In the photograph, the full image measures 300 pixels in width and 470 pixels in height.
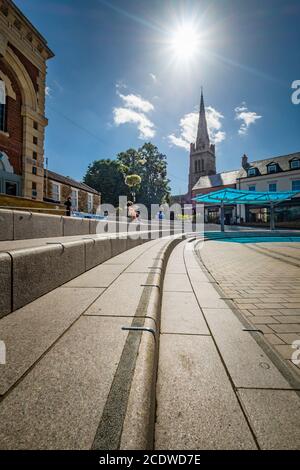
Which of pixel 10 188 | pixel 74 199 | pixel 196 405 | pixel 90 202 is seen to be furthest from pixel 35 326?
pixel 90 202

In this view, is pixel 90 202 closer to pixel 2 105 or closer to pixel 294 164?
pixel 2 105

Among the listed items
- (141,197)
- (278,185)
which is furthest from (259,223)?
(141,197)

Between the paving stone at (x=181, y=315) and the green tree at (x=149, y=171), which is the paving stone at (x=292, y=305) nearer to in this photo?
the paving stone at (x=181, y=315)

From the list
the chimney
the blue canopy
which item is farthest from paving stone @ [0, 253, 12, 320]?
the chimney

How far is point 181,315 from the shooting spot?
244cm

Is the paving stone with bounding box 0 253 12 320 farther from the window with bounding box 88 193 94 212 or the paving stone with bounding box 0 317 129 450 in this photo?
the window with bounding box 88 193 94 212

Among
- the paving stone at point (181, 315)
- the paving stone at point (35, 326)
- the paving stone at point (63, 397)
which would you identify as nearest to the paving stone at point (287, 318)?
the paving stone at point (181, 315)

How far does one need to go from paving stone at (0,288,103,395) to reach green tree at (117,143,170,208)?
43.2 metres

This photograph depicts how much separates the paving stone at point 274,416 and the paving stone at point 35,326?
128 cm

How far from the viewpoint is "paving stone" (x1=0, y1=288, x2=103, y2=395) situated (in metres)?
1.20

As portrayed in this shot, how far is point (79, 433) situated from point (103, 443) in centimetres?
10

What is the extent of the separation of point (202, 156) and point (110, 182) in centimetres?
3552

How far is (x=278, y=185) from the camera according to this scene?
33.8m

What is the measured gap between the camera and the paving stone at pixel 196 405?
100 cm
